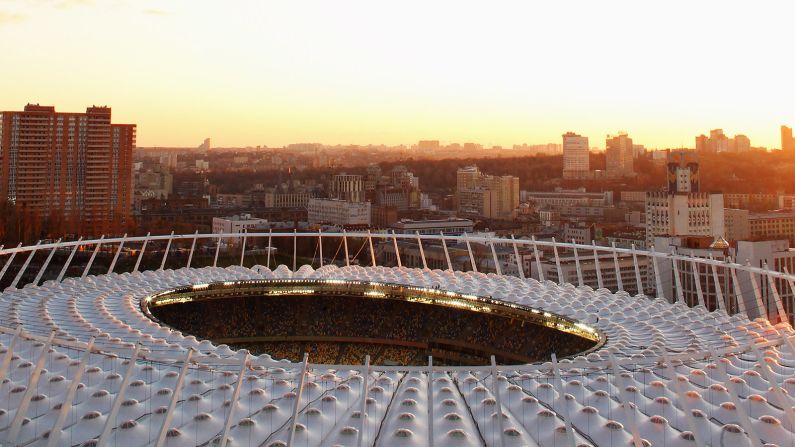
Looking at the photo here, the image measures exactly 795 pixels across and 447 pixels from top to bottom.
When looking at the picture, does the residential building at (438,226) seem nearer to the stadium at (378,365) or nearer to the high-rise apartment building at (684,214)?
the high-rise apartment building at (684,214)

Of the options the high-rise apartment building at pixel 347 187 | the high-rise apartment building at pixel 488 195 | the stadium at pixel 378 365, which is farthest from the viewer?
the high-rise apartment building at pixel 488 195

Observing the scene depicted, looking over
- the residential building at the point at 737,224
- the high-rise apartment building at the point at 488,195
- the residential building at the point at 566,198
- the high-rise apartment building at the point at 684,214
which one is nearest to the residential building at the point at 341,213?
the high-rise apartment building at the point at 488,195

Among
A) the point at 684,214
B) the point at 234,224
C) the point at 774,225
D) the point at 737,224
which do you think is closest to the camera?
the point at 684,214

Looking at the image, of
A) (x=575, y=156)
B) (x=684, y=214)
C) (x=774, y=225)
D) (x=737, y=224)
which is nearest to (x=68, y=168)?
(x=684, y=214)

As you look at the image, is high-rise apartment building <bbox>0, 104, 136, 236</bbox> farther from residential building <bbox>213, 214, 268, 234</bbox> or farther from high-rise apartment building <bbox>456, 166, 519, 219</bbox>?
high-rise apartment building <bbox>456, 166, 519, 219</bbox>

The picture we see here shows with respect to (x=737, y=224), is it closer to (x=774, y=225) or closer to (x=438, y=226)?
(x=774, y=225)

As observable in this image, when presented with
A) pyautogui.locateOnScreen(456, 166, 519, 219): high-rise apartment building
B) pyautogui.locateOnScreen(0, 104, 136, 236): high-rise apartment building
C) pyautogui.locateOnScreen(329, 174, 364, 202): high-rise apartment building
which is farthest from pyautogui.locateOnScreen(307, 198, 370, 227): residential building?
pyautogui.locateOnScreen(0, 104, 136, 236): high-rise apartment building

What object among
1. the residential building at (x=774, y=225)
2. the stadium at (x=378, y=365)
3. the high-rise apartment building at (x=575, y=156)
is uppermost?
the high-rise apartment building at (x=575, y=156)
